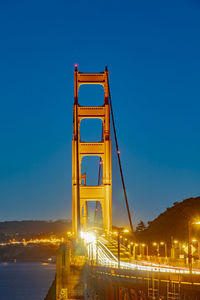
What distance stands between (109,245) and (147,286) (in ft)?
93.2

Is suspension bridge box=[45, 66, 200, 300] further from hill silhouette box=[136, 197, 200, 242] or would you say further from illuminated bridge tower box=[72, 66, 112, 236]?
hill silhouette box=[136, 197, 200, 242]

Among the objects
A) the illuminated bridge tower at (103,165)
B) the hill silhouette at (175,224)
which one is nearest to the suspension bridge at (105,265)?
the illuminated bridge tower at (103,165)

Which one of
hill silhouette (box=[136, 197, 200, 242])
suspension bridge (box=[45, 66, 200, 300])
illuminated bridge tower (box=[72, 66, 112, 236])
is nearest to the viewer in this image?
suspension bridge (box=[45, 66, 200, 300])

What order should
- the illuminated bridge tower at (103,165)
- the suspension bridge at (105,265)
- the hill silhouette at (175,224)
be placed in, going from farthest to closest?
the hill silhouette at (175,224) → the illuminated bridge tower at (103,165) → the suspension bridge at (105,265)

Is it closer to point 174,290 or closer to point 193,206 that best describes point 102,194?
point 193,206

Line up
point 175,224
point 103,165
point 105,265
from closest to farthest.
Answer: point 105,265
point 103,165
point 175,224

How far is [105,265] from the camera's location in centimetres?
4016

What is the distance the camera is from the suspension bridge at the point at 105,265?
27.8 m

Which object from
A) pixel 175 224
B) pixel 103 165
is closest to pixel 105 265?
pixel 103 165

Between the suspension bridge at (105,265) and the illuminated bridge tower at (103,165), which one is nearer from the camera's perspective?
the suspension bridge at (105,265)

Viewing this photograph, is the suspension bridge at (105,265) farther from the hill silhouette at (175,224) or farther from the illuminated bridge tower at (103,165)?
the hill silhouette at (175,224)

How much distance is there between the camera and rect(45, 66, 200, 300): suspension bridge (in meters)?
27.8

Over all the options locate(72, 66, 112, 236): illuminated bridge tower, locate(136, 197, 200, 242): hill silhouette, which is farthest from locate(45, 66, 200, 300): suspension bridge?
locate(136, 197, 200, 242): hill silhouette

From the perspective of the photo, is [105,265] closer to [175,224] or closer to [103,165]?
[103,165]
